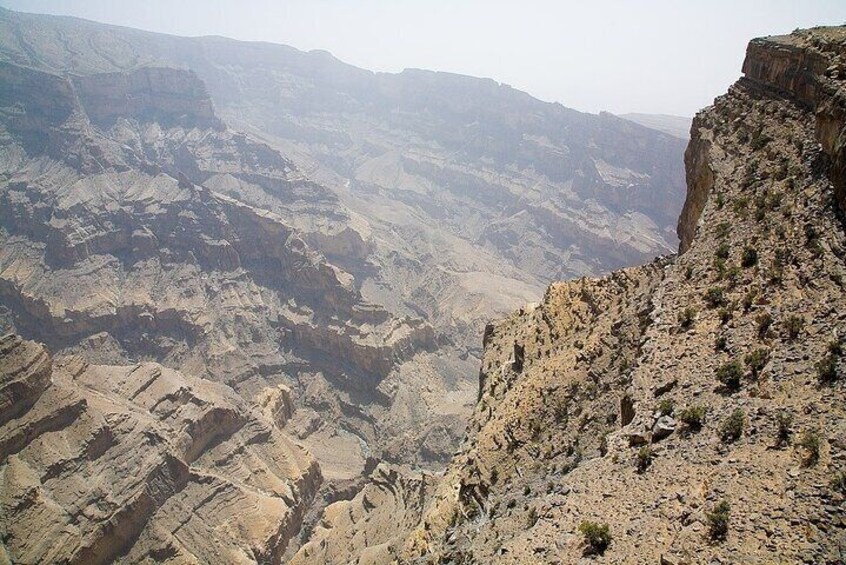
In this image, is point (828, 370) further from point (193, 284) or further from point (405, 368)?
point (193, 284)

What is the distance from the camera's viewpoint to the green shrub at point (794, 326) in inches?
518

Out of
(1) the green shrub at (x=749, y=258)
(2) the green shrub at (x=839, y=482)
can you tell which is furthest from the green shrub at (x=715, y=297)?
(2) the green shrub at (x=839, y=482)

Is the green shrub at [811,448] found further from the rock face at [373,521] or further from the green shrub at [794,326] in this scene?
the rock face at [373,521]

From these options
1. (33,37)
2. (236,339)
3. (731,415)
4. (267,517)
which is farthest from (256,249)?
(33,37)

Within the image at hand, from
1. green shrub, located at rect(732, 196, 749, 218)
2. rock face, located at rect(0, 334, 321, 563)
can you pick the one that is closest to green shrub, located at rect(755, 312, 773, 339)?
green shrub, located at rect(732, 196, 749, 218)

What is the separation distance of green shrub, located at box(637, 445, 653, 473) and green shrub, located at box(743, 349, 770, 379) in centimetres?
335

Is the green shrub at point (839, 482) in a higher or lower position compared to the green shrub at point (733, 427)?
higher

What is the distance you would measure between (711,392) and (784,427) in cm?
239

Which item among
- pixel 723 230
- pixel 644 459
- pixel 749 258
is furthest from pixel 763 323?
pixel 723 230

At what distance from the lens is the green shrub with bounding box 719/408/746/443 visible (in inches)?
456

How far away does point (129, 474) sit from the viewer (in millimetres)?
40375

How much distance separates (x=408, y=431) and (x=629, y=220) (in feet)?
376

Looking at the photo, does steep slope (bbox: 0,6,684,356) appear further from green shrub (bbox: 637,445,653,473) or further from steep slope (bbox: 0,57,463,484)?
green shrub (bbox: 637,445,653,473)

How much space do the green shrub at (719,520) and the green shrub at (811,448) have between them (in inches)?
68.1
